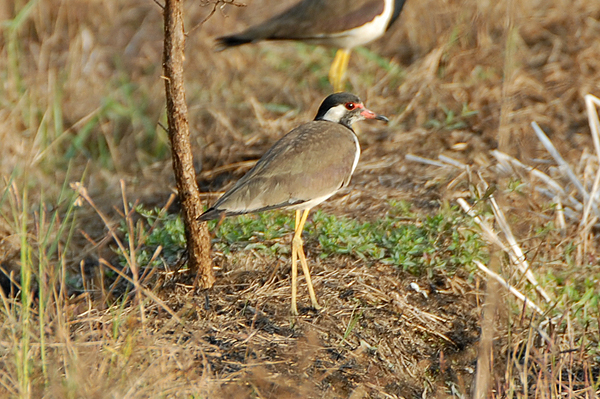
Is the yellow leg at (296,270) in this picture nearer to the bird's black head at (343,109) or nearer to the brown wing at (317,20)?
the bird's black head at (343,109)

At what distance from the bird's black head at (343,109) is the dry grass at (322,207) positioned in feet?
2.24

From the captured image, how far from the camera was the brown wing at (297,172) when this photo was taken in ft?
12.7

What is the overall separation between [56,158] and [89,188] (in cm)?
67

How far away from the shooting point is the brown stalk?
349 cm

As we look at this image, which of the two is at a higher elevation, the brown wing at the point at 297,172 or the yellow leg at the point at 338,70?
the brown wing at the point at 297,172

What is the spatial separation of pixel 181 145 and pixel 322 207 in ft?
5.60

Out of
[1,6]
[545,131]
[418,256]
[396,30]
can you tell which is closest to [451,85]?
[545,131]

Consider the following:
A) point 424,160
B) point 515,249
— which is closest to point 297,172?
point 515,249

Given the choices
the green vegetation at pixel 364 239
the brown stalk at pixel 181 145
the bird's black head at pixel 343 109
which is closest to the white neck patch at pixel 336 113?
the bird's black head at pixel 343 109

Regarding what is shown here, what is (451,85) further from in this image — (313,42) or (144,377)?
(144,377)

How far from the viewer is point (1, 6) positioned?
24.0ft

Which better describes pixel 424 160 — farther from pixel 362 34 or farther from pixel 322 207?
pixel 362 34

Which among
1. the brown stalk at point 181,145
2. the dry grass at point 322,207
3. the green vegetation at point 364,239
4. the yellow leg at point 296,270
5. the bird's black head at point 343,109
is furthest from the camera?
the bird's black head at point 343,109

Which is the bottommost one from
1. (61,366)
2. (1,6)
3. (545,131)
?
(545,131)
